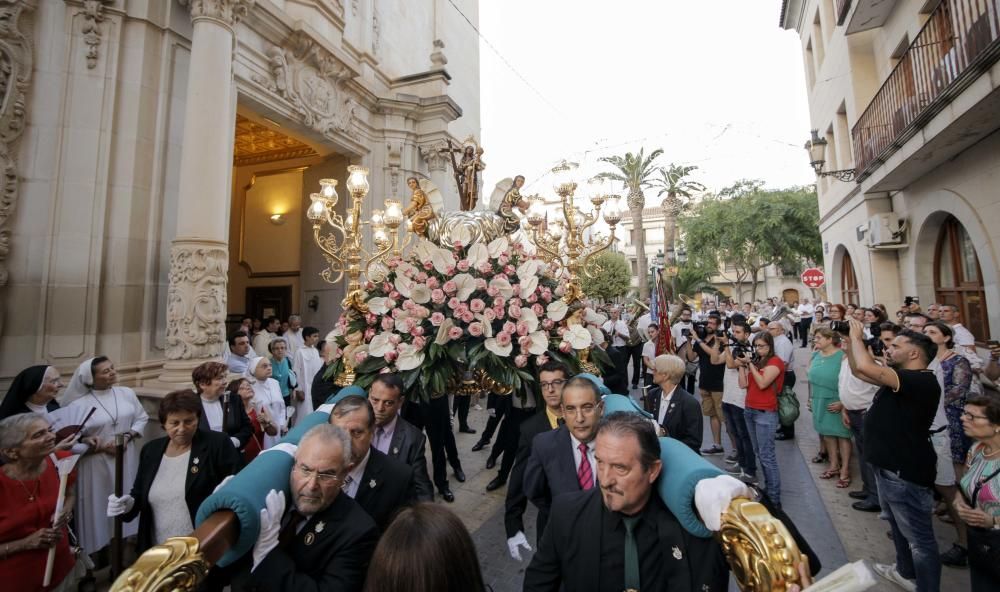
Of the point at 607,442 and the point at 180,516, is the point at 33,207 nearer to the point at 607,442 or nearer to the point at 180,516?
the point at 180,516

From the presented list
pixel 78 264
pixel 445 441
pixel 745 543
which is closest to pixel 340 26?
pixel 78 264

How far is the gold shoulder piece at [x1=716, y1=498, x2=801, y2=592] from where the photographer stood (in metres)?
1.13

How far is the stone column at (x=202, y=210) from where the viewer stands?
5.56 m

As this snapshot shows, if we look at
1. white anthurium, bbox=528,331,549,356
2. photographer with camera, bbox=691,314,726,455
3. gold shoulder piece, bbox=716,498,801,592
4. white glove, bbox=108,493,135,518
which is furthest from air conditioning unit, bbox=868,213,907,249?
white glove, bbox=108,493,135,518

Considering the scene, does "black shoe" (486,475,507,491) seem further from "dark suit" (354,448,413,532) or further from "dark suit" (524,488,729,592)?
"dark suit" (524,488,729,592)

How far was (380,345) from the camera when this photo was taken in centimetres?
345

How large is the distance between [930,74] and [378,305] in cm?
1041

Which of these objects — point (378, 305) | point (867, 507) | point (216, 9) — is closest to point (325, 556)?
point (378, 305)

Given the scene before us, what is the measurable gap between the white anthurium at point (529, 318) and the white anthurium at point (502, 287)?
0.55 ft

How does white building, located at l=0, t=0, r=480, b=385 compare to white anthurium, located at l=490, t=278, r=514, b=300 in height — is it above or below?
above

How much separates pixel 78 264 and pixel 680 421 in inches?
286

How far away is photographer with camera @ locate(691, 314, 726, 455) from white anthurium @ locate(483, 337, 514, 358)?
13.4 feet

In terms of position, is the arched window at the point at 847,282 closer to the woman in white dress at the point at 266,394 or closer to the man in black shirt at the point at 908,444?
the man in black shirt at the point at 908,444

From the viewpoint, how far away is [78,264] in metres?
5.43
